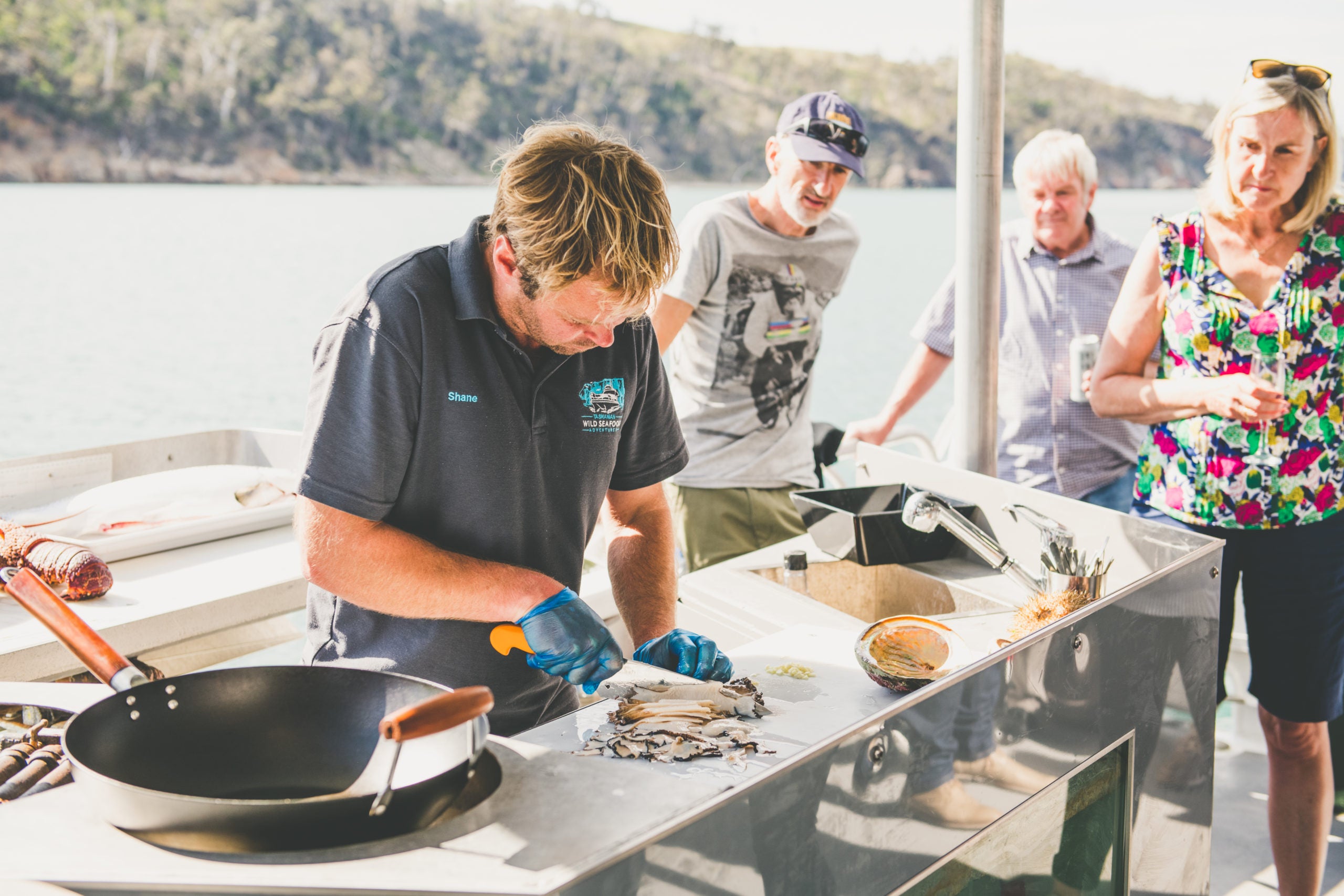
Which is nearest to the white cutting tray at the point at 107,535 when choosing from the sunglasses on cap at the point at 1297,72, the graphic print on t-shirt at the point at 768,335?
the graphic print on t-shirt at the point at 768,335

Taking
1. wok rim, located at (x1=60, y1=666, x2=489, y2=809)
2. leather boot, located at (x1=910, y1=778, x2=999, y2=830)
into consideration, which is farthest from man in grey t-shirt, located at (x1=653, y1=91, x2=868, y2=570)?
wok rim, located at (x1=60, y1=666, x2=489, y2=809)

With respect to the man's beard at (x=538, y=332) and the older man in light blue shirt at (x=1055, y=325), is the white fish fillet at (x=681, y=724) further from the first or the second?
the older man in light blue shirt at (x=1055, y=325)

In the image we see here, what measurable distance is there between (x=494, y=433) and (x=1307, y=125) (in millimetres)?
1594

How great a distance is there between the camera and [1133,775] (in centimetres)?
157

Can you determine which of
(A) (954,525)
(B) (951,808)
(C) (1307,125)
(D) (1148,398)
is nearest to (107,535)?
(A) (954,525)

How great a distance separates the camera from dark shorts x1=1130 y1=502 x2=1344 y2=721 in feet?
6.59

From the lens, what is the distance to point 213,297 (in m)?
19.5

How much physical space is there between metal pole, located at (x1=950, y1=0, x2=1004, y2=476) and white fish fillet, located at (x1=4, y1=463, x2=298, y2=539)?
4.71 feet

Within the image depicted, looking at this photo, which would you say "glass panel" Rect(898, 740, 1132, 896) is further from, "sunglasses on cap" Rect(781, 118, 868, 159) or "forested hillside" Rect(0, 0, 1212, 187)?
"forested hillside" Rect(0, 0, 1212, 187)

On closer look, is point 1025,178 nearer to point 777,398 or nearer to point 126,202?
point 777,398

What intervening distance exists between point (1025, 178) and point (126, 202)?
2441cm

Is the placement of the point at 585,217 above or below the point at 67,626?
above

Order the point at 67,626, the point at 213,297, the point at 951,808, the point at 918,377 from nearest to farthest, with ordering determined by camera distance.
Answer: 1. the point at 67,626
2. the point at 951,808
3. the point at 918,377
4. the point at 213,297

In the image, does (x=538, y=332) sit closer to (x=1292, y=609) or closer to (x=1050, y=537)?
(x=1050, y=537)
